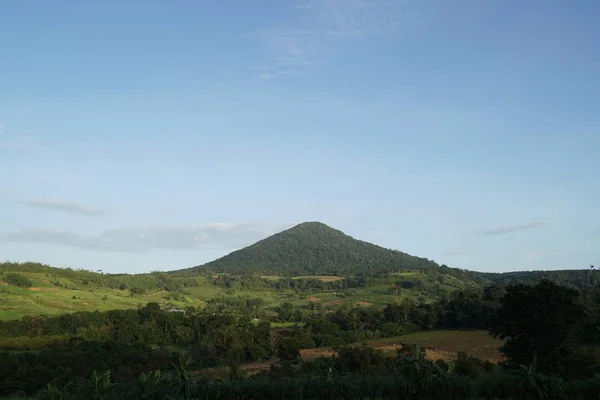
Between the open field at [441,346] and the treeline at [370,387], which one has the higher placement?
the treeline at [370,387]

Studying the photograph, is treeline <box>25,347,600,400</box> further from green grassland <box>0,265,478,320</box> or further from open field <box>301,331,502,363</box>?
green grassland <box>0,265,478,320</box>

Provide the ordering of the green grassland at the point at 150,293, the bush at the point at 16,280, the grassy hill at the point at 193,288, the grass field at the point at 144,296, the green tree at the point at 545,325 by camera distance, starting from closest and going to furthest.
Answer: the green tree at the point at 545,325 → the grass field at the point at 144,296 → the green grassland at the point at 150,293 → the grassy hill at the point at 193,288 → the bush at the point at 16,280

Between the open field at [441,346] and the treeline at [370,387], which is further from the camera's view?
the open field at [441,346]

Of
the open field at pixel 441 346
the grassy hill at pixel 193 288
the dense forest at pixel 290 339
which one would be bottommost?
the open field at pixel 441 346

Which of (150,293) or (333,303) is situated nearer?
(333,303)

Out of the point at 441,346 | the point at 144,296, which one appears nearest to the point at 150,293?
the point at 144,296

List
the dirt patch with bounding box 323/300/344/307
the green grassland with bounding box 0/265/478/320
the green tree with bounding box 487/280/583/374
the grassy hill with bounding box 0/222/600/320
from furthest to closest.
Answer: the dirt patch with bounding box 323/300/344/307, the grassy hill with bounding box 0/222/600/320, the green grassland with bounding box 0/265/478/320, the green tree with bounding box 487/280/583/374

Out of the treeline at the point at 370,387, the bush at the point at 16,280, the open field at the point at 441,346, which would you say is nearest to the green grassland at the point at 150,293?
the bush at the point at 16,280

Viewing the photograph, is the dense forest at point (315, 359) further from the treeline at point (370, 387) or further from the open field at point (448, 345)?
the open field at point (448, 345)

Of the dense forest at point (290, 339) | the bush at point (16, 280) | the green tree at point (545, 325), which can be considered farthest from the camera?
the bush at point (16, 280)

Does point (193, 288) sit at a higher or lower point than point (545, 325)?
higher

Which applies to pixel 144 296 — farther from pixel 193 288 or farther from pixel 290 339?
pixel 290 339

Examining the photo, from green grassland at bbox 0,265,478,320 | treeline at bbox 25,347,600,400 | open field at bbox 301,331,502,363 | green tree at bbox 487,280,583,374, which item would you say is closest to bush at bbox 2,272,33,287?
green grassland at bbox 0,265,478,320

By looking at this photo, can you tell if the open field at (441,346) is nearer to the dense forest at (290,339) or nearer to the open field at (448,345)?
the open field at (448,345)
